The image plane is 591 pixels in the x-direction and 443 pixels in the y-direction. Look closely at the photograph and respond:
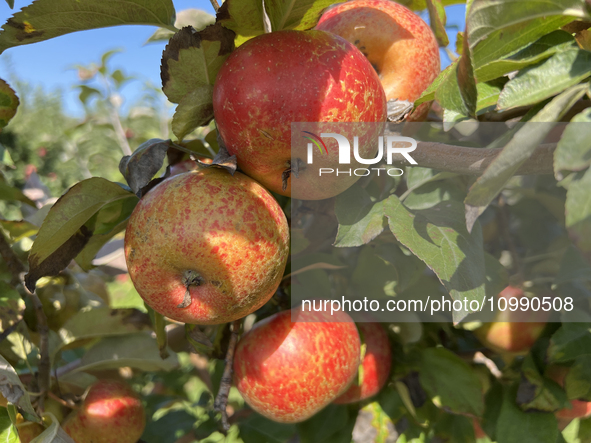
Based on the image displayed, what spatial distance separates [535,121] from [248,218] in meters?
0.32

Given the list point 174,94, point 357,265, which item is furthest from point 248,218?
point 357,265

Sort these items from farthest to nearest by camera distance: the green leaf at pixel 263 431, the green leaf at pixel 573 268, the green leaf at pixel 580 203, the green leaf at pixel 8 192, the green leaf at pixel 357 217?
the green leaf at pixel 263 431 → the green leaf at pixel 8 192 → the green leaf at pixel 573 268 → the green leaf at pixel 357 217 → the green leaf at pixel 580 203

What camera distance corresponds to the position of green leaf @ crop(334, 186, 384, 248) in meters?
0.62

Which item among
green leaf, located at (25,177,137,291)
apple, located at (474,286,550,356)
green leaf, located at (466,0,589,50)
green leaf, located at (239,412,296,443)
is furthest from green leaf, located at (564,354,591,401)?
green leaf, located at (25,177,137,291)

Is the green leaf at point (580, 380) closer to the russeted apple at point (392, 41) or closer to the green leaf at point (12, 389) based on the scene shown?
the russeted apple at point (392, 41)

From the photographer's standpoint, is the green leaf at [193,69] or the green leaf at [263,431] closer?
the green leaf at [193,69]

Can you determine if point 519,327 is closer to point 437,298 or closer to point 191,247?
point 437,298

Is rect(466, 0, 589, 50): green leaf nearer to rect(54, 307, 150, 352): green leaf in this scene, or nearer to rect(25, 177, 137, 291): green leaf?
rect(25, 177, 137, 291): green leaf

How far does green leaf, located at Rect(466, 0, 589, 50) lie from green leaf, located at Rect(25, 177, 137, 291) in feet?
1.70

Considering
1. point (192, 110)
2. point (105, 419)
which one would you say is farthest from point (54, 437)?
point (192, 110)

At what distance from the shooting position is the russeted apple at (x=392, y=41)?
70 cm

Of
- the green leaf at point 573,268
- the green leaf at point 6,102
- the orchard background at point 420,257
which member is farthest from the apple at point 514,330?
the green leaf at point 6,102

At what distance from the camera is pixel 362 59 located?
571 millimetres

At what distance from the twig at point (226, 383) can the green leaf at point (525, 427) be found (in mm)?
499
